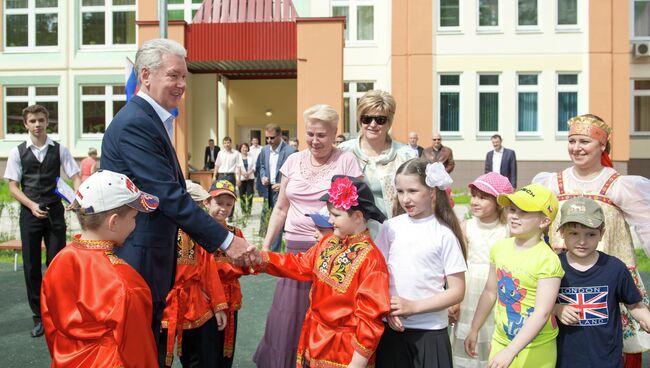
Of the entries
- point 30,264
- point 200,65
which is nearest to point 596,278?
point 30,264

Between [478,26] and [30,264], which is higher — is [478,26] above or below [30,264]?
above

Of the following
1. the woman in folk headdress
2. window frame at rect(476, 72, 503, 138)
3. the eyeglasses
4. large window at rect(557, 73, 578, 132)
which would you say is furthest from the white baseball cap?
large window at rect(557, 73, 578, 132)

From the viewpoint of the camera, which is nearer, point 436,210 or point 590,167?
point 436,210

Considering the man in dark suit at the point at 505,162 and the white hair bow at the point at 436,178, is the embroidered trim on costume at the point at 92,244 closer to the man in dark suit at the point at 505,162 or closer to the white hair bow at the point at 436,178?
the white hair bow at the point at 436,178

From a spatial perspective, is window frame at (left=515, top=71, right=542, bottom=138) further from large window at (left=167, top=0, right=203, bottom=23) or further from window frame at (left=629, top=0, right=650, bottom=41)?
large window at (left=167, top=0, right=203, bottom=23)

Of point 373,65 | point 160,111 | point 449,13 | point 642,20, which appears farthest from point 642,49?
point 160,111

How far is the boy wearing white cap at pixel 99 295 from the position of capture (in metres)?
2.62

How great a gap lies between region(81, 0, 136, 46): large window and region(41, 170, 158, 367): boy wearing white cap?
→ 23.3 metres

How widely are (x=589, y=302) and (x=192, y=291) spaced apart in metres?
2.31

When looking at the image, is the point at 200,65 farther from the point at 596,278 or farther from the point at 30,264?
the point at 596,278

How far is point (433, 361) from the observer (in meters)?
3.28

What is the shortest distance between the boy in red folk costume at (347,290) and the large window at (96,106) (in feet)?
74.0

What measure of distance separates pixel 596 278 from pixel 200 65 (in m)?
18.4

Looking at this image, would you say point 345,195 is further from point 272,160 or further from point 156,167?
point 272,160
